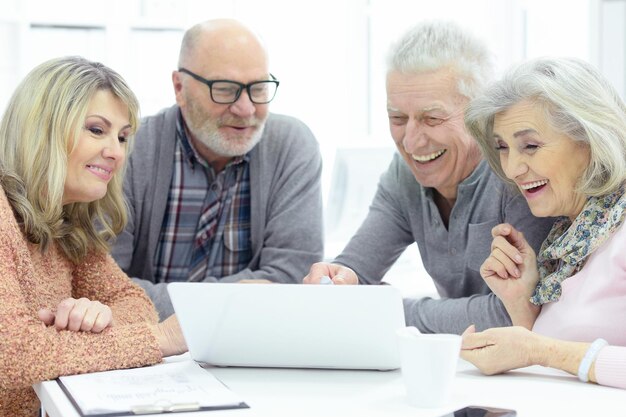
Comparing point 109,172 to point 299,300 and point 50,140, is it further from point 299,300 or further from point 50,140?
point 299,300

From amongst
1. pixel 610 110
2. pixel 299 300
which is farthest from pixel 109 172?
pixel 610 110

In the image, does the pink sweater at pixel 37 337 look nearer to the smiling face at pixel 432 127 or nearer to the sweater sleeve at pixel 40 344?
the sweater sleeve at pixel 40 344

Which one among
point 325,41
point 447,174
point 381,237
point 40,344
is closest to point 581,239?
point 447,174

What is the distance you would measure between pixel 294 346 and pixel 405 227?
939mm

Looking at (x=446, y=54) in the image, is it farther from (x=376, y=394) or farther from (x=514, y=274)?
(x=376, y=394)

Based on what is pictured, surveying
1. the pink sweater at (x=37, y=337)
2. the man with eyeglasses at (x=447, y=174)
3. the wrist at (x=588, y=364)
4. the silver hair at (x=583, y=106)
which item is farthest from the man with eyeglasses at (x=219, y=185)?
the wrist at (x=588, y=364)

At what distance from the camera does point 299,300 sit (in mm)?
1256

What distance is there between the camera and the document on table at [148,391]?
1.12 metres

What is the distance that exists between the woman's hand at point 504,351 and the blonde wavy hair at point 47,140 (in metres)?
0.87

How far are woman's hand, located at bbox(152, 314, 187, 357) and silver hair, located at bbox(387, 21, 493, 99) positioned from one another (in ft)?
2.78

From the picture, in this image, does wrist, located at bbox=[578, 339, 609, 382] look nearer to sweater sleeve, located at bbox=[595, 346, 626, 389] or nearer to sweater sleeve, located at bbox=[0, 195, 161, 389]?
sweater sleeve, located at bbox=[595, 346, 626, 389]

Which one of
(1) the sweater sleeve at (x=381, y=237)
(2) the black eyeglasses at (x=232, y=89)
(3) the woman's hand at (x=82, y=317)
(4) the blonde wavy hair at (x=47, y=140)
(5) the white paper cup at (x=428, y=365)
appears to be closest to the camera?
(5) the white paper cup at (x=428, y=365)

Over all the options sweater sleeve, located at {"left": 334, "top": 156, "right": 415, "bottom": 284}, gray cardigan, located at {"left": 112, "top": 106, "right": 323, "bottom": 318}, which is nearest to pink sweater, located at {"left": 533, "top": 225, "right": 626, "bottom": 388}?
sweater sleeve, located at {"left": 334, "top": 156, "right": 415, "bottom": 284}

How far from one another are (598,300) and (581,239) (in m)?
0.12
